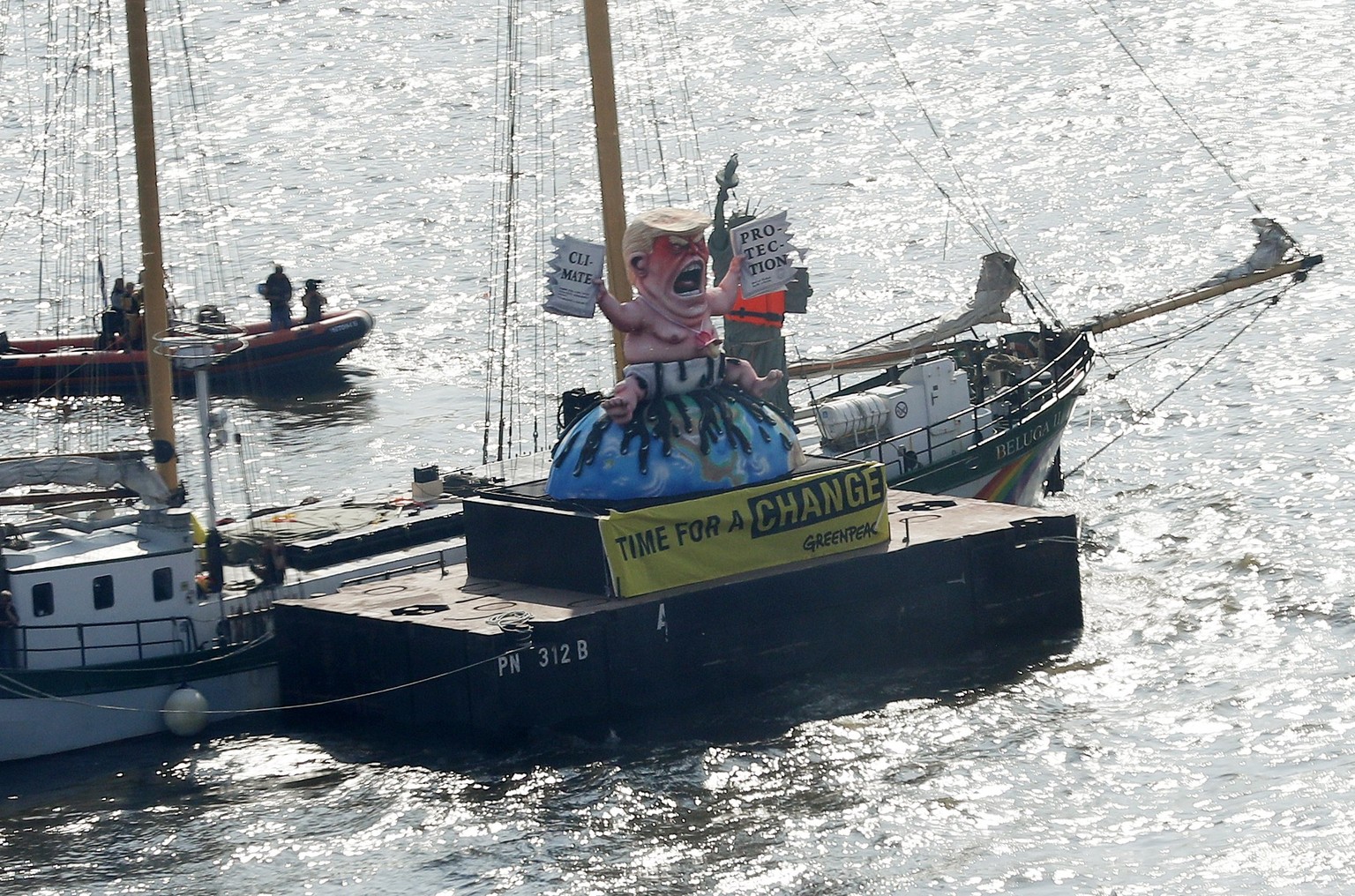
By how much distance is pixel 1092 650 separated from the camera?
134 ft

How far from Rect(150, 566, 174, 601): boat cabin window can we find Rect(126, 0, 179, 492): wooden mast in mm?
3357

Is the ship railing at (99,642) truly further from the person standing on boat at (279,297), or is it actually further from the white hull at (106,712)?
the person standing on boat at (279,297)

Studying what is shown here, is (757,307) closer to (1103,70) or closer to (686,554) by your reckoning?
(686,554)

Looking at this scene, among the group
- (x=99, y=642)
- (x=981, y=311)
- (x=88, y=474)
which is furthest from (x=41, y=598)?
(x=981, y=311)

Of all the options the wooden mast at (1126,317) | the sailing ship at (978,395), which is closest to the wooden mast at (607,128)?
the sailing ship at (978,395)

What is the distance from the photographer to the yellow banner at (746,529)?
38.5m

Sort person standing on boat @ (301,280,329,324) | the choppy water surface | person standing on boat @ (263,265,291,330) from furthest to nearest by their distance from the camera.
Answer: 1. person standing on boat @ (301,280,329,324)
2. person standing on boat @ (263,265,291,330)
3. the choppy water surface

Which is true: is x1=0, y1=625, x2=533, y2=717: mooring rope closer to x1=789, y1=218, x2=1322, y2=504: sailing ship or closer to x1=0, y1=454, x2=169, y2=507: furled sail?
x1=0, y1=454, x2=169, y2=507: furled sail

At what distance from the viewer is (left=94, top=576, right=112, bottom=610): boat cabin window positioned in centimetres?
3866

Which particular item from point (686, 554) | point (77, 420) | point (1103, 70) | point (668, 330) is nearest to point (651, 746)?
point (686, 554)

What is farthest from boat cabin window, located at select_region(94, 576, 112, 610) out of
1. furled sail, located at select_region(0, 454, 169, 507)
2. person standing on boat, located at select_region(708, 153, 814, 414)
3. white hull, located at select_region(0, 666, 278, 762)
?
person standing on boat, located at select_region(708, 153, 814, 414)

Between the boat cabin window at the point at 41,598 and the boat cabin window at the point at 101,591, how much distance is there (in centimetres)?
77

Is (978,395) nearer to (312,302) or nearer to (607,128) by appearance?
(607,128)

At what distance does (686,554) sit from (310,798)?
297 inches
